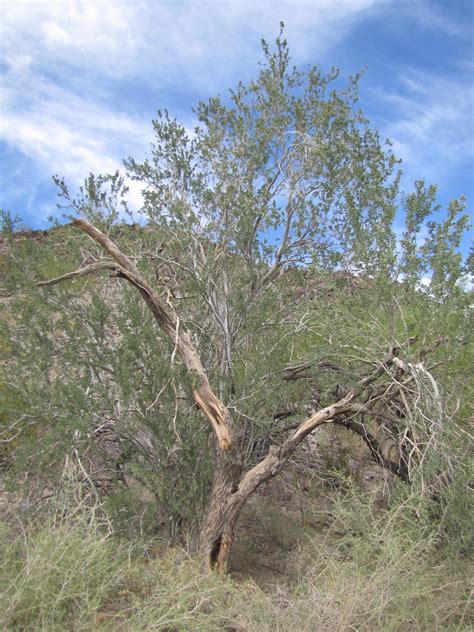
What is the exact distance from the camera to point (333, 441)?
10.2 m

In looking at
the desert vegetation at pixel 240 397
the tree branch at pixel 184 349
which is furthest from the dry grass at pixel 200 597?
the tree branch at pixel 184 349

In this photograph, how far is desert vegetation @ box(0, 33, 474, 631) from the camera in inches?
193

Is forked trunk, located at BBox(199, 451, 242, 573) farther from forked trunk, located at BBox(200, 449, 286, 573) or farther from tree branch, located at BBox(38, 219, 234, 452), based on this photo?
tree branch, located at BBox(38, 219, 234, 452)

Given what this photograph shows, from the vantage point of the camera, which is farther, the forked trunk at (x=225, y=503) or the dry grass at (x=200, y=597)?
the forked trunk at (x=225, y=503)

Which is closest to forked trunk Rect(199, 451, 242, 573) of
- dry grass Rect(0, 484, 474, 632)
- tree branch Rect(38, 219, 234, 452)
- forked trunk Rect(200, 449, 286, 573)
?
forked trunk Rect(200, 449, 286, 573)

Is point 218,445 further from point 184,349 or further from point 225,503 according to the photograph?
point 184,349

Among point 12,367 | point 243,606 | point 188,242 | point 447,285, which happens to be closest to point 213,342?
point 188,242

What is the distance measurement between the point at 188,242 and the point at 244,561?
13.9 ft

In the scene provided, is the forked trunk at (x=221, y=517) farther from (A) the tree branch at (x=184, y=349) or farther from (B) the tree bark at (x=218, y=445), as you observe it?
(A) the tree branch at (x=184, y=349)

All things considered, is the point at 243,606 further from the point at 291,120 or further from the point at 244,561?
the point at 291,120

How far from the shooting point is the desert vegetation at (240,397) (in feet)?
16.1

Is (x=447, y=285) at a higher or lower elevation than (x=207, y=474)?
higher

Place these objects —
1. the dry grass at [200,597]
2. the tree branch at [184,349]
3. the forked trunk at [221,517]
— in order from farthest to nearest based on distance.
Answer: the tree branch at [184,349], the forked trunk at [221,517], the dry grass at [200,597]

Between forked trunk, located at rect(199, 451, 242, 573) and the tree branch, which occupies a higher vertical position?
the tree branch
